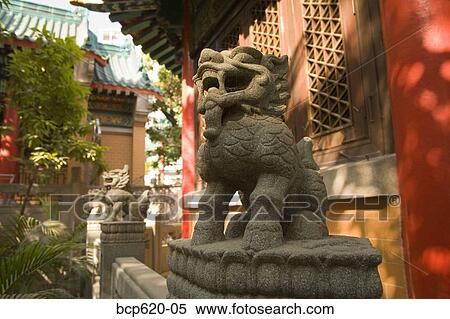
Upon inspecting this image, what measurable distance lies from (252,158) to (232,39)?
4.01 metres

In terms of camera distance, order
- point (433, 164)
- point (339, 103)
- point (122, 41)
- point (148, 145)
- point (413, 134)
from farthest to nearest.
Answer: point (148, 145) < point (122, 41) < point (339, 103) < point (413, 134) < point (433, 164)

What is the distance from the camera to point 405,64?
2137mm

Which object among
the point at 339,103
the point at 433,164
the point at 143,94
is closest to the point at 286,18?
the point at 339,103

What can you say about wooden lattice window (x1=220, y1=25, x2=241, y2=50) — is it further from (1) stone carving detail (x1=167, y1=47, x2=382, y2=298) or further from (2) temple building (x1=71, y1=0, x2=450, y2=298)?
(1) stone carving detail (x1=167, y1=47, x2=382, y2=298)

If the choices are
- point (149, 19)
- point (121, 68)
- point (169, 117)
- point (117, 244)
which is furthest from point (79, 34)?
point (117, 244)

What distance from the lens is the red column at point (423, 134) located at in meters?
1.87

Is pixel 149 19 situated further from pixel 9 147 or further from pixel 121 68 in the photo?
pixel 121 68

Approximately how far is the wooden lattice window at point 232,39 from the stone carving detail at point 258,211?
133 inches

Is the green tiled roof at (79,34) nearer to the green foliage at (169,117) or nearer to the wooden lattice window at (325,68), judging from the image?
the green foliage at (169,117)

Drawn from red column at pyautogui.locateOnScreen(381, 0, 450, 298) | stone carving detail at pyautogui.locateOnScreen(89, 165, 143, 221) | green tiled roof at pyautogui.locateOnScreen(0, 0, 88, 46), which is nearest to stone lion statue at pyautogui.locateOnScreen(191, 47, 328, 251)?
red column at pyautogui.locateOnScreen(381, 0, 450, 298)

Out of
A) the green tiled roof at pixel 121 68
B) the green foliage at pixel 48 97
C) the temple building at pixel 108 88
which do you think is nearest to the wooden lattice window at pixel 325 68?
the green foliage at pixel 48 97

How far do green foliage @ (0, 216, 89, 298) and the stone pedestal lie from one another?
38 centimetres

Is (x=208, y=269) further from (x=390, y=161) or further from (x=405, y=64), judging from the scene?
(x=405, y=64)
